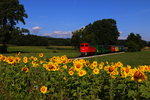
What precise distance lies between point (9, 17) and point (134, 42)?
34008mm

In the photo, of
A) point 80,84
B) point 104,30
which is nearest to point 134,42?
point 104,30

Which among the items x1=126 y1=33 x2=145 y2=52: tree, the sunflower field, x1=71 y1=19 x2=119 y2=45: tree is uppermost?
x1=71 y1=19 x2=119 y2=45: tree

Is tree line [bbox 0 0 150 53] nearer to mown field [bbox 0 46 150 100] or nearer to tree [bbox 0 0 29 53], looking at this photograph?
tree [bbox 0 0 29 53]

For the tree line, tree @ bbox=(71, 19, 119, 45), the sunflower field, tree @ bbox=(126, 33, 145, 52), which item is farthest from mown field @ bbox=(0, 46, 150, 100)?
tree @ bbox=(71, 19, 119, 45)

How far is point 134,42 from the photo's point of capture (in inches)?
2509

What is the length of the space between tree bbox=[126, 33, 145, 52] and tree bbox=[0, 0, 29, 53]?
28535mm

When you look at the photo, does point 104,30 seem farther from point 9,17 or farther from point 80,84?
point 80,84

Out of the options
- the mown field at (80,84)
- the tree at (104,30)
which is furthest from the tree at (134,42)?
the mown field at (80,84)

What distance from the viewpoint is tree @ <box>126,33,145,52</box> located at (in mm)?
62175

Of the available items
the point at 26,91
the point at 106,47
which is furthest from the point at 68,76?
the point at 106,47

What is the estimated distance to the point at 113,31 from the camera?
78375 mm

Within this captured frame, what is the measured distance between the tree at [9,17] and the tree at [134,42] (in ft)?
93.6

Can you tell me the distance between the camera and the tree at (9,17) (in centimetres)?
5053

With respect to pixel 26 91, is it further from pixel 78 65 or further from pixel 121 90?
pixel 121 90
